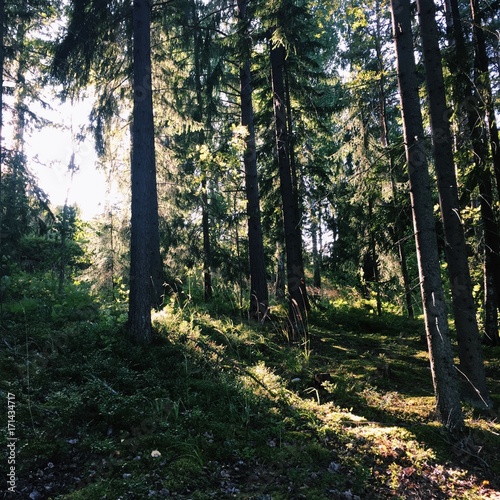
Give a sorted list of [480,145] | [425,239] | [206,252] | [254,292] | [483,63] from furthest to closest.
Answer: [206,252]
[254,292]
[483,63]
[480,145]
[425,239]

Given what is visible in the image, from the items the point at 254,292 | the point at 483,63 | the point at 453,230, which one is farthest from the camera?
the point at 254,292

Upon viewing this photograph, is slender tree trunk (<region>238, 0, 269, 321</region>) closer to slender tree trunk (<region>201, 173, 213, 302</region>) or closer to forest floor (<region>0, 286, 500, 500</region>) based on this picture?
forest floor (<region>0, 286, 500, 500</region>)

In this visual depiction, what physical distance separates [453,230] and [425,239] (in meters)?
1.53

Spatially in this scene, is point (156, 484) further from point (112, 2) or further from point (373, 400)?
point (112, 2)

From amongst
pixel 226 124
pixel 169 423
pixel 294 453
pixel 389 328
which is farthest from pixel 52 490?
pixel 226 124

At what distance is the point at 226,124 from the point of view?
50.3 ft

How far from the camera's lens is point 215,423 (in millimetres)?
4766

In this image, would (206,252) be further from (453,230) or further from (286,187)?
(453,230)

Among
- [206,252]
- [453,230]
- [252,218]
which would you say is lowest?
[453,230]

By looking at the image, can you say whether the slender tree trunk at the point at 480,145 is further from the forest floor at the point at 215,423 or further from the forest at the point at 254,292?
the forest floor at the point at 215,423

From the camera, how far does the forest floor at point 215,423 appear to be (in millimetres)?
3744

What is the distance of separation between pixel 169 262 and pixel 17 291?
16.1 ft

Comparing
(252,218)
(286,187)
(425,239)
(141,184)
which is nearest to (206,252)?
(252,218)

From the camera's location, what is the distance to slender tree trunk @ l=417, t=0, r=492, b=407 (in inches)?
236
